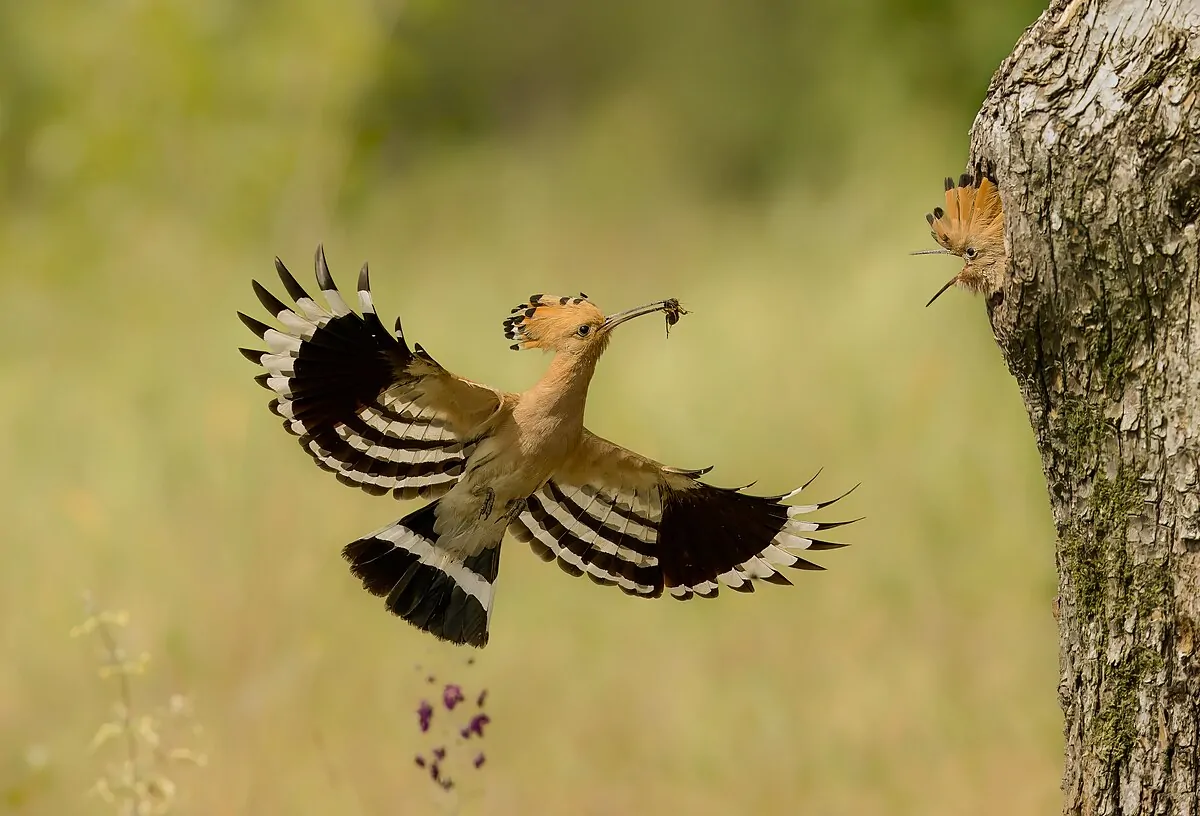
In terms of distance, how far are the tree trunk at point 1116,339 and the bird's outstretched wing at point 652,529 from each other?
0.63 meters

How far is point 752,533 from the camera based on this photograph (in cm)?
235

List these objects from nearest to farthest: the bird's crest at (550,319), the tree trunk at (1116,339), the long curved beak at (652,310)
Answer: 1. the tree trunk at (1116,339)
2. the long curved beak at (652,310)
3. the bird's crest at (550,319)

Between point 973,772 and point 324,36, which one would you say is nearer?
point 973,772

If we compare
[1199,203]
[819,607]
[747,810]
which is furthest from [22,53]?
[1199,203]

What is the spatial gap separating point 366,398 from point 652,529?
60cm

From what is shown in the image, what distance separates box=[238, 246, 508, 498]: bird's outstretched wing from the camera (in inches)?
79.9

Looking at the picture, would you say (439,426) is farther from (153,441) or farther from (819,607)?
(153,441)

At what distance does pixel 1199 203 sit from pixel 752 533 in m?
1.03

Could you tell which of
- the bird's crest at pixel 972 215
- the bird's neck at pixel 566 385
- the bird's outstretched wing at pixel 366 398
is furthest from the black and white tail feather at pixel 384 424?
the bird's crest at pixel 972 215

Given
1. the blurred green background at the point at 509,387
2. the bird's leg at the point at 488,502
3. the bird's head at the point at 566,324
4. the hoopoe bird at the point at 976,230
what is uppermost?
the blurred green background at the point at 509,387

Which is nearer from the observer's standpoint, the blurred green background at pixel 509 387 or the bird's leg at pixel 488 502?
the bird's leg at pixel 488 502

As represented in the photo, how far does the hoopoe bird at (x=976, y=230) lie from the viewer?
172 centimetres

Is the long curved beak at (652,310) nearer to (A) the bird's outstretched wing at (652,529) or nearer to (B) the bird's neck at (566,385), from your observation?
(B) the bird's neck at (566,385)

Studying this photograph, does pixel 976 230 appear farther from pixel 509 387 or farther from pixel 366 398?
pixel 509 387
